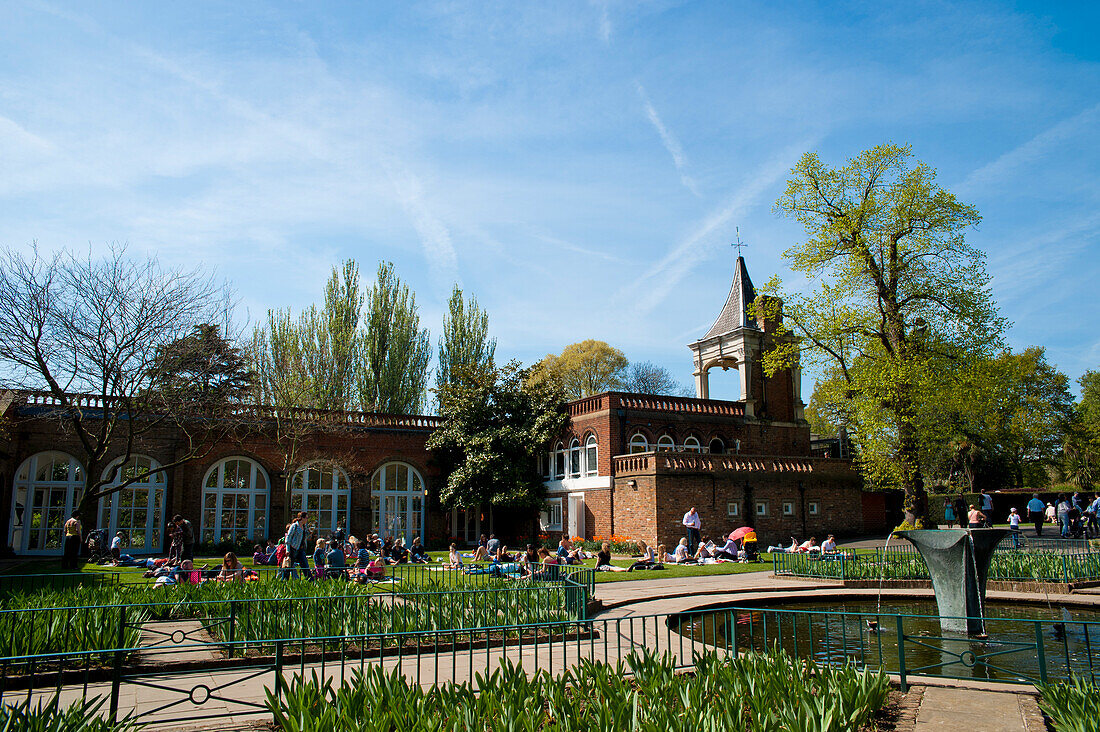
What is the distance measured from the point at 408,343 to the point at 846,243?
23.4 meters

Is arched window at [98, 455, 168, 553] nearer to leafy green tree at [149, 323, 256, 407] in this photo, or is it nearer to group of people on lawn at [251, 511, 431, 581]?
leafy green tree at [149, 323, 256, 407]

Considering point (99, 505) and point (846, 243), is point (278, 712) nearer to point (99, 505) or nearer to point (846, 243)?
point (846, 243)

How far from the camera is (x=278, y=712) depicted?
502cm

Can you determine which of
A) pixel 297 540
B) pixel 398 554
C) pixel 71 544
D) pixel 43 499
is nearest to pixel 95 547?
pixel 43 499

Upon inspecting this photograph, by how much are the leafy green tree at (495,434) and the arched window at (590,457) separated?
66.9 inches

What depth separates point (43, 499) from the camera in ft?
86.9

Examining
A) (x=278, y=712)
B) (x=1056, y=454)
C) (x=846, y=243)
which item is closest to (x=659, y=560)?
(x=846, y=243)

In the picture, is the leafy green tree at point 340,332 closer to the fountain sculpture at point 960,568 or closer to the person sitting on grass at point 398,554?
the person sitting on grass at point 398,554

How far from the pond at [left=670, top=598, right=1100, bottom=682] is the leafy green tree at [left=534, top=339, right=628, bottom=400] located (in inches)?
1538

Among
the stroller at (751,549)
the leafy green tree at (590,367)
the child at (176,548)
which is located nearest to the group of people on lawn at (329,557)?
the child at (176,548)

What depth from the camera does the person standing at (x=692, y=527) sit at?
80.5ft

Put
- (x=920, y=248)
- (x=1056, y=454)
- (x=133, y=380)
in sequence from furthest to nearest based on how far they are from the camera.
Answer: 1. (x=1056, y=454)
2. (x=920, y=248)
3. (x=133, y=380)

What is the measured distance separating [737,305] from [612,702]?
102 ft

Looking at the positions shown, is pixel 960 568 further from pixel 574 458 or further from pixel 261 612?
pixel 574 458
